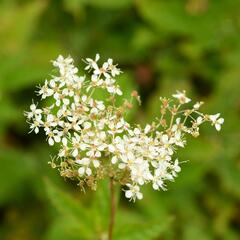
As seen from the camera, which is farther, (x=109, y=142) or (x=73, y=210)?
(x=73, y=210)

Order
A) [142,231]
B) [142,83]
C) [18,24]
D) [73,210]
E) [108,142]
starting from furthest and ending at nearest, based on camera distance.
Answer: [142,83], [18,24], [73,210], [142,231], [108,142]

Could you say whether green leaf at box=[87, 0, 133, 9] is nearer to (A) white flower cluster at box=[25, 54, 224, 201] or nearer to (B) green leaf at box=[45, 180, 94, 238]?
(B) green leaf at box=[45, 180, 94, 238]

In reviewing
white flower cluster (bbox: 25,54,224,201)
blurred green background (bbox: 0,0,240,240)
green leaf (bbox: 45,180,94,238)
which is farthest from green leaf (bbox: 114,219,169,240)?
blurred green background (bbox: 0,0,240,240)

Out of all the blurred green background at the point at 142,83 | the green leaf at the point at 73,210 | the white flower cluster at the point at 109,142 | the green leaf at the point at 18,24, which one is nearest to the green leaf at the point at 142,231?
the green leaf at the point at 73,210

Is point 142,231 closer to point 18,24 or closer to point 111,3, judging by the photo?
point 111,3

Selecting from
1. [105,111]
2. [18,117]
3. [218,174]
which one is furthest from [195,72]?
[105,111]

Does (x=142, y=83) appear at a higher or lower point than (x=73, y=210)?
Result: higher

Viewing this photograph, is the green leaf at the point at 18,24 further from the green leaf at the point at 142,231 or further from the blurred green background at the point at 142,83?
the green leaf at the point at 142,231

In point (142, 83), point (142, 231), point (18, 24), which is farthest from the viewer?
point (142, 83)

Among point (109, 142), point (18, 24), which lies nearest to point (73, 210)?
point (109, 142)
